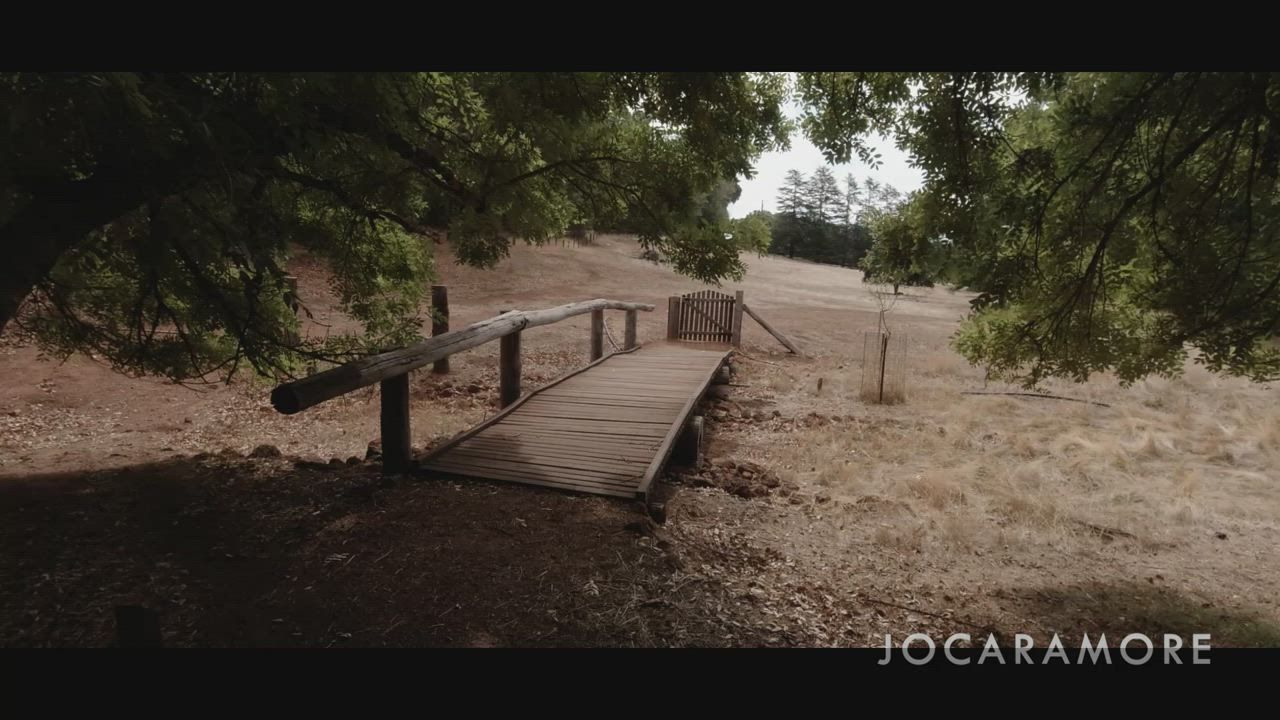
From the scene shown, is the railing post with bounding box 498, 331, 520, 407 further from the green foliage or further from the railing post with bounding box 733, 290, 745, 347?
the green foliage

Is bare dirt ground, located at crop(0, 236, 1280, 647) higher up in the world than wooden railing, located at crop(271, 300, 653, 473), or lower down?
lower down

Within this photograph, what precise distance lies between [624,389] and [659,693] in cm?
698

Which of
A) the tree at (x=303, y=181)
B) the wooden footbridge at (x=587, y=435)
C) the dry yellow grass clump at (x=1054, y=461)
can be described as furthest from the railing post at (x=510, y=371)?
the dry yellow grass clump at (x=1054, y=461)

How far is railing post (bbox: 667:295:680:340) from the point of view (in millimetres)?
15922

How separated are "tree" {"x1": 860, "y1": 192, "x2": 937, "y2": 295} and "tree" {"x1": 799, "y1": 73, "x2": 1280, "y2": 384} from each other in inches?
8.7

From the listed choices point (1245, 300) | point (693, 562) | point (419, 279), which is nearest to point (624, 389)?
point (419, 279)

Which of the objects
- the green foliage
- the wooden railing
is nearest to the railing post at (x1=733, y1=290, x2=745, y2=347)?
the wooden railing

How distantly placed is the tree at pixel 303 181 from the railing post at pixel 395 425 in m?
0.65

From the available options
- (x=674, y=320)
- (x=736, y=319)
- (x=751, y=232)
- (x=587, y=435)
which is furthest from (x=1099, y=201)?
(x=674, y=320)

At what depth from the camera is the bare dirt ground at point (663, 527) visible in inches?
129

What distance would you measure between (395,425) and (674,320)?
11539 millimetres

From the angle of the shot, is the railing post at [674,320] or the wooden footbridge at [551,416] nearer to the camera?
the wooden footbridge at [551,416]

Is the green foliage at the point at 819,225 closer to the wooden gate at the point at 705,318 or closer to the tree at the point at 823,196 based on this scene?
the tree at the point at 823,196

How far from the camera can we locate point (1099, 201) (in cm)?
414
